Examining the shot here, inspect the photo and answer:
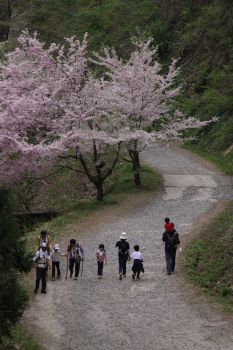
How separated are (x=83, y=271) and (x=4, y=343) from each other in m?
5.49

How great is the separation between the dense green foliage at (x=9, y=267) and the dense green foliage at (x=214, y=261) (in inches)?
207

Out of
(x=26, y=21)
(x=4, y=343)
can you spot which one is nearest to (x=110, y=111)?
(x=4, y=343)

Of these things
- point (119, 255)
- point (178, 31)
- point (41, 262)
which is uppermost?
point (178, 31)

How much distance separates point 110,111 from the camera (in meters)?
26.5

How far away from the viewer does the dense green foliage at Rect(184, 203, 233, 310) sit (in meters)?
15.4

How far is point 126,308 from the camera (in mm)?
14516

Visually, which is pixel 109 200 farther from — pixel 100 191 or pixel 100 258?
pixel 100 258

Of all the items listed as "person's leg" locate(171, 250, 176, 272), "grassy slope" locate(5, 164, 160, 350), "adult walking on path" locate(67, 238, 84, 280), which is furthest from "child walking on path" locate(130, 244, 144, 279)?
"grassy slope" locate(5, 164, 160, 350)

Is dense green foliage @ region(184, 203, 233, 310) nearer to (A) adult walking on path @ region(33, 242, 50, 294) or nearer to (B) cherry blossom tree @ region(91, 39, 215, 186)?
(A) adult walking on path @ region(33, 242, 50, 294)

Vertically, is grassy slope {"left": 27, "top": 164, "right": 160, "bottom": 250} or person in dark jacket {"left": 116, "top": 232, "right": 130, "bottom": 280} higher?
grassy slope {"left": 27, "top": 164, "right": 160, "bottom": 250}

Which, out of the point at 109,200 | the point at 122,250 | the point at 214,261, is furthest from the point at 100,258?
the point at 109,200

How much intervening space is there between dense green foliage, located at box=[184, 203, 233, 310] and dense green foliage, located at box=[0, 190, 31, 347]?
5.27m

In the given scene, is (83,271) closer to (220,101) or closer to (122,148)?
(122,148)

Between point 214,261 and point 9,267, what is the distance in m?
7.12
